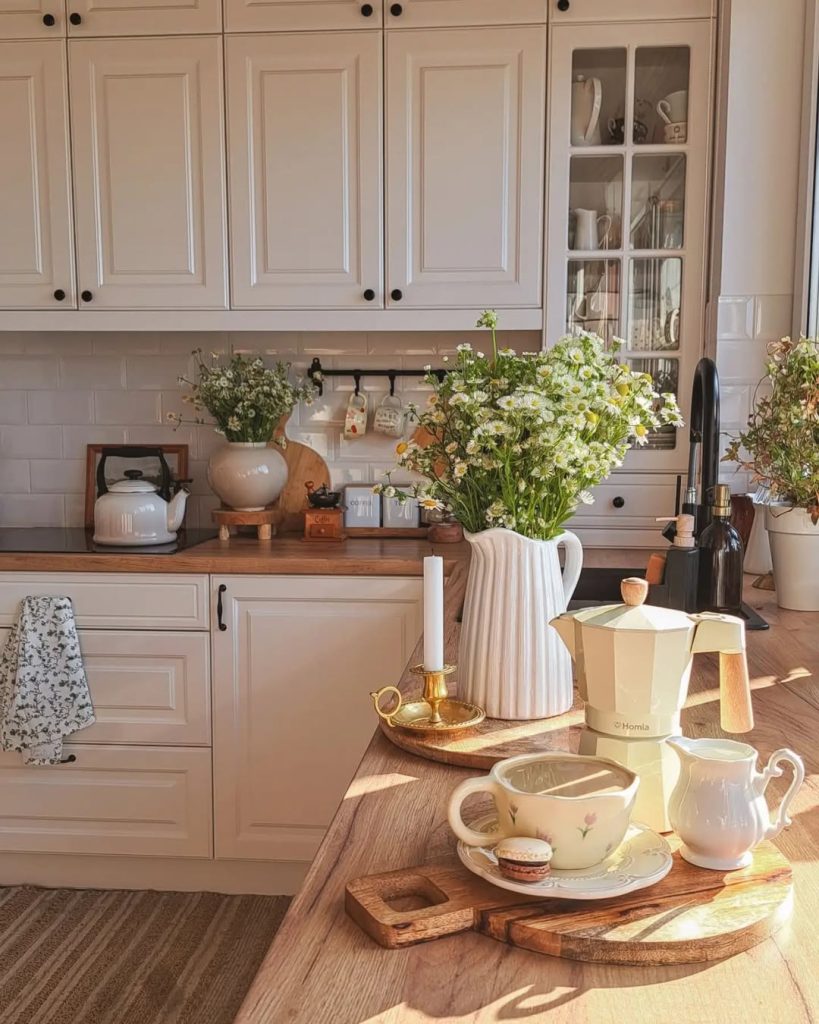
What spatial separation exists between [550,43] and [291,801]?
7.16 feet

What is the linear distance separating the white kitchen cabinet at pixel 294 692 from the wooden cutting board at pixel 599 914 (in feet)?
5.76

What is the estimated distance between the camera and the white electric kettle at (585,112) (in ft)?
8.94

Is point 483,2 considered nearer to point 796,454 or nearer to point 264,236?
point 264,236

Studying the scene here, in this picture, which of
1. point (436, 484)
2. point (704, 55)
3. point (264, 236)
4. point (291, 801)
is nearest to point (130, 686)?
point (291, 801)

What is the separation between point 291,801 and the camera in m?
2.69

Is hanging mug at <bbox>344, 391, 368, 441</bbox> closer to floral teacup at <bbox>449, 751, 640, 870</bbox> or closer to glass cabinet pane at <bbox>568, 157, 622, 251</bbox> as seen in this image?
glass cabinet pane at <bbox>568, 157, 622, 251</bbox>

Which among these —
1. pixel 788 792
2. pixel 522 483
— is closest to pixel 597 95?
pixel 522 483

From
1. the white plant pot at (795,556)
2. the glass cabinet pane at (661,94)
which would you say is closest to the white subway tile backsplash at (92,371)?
the glass cabinet pane at (661,94)

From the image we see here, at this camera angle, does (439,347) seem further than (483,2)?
Yes

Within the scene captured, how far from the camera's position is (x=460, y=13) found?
2654 mm

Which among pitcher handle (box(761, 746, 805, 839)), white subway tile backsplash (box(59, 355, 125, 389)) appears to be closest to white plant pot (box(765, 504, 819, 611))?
pitcher handle (box(761, 746, 805, 839))

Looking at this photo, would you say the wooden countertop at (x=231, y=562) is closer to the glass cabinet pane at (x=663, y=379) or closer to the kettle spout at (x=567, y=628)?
the glass cabinet pane at (x=663, y=379)

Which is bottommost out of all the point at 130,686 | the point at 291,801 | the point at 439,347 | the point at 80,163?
the point at 291,801

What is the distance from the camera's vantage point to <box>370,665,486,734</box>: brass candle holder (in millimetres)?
1151
